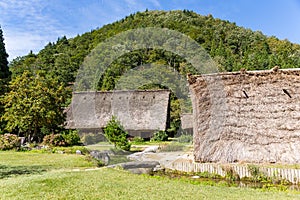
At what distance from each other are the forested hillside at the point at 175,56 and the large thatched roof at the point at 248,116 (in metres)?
18.8

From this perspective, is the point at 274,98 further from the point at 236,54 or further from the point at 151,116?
the point at 236,54

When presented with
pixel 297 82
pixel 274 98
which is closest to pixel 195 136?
pixel 274 98

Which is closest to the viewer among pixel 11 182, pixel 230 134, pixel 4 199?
pixel 4 199

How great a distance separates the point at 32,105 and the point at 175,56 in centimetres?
1903

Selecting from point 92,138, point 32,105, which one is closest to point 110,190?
point 32,105

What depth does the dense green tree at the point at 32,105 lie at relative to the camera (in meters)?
22.8

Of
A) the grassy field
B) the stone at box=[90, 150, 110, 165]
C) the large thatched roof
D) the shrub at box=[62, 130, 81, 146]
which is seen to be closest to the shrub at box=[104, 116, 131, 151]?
the stone at box=[90, 150, 110, 165]

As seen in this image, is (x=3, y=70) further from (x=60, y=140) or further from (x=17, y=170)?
(x=17, y=170)

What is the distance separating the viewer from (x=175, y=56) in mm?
36500

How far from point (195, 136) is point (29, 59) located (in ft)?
158

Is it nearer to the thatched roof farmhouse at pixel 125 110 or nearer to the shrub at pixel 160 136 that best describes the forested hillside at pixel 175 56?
Answer: the thatched roof farmhouse at pixel 125 110

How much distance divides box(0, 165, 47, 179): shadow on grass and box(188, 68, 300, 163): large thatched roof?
6.15 meters

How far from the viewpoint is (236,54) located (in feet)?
178

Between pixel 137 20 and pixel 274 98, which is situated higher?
pixel 137 20
